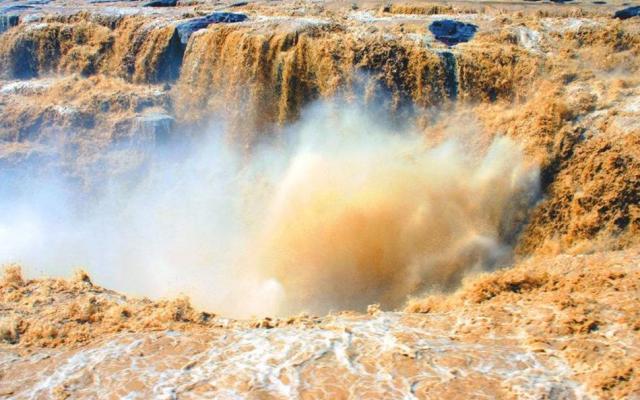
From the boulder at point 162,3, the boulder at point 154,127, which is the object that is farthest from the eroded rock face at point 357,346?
the boulder at point 162,3

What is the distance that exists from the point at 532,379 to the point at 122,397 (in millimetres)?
4413

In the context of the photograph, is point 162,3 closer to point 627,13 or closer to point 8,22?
point 8,22

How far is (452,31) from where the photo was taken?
14.6 m

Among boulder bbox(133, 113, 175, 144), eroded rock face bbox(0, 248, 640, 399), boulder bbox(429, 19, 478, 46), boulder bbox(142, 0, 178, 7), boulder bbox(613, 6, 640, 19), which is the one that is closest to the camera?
eroded rock face bbox(0, 248, 640, 399)

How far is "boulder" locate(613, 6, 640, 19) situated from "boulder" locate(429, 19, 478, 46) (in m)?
3.49

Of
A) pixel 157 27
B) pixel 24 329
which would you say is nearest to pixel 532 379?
pixel 24 329

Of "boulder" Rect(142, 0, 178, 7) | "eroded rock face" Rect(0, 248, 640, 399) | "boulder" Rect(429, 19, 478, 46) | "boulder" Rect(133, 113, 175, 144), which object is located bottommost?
"eroded rock face" Rect(0, 248, 640, 399)

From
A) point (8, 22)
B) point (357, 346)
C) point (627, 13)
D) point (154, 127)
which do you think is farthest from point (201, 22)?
point (357, 346)

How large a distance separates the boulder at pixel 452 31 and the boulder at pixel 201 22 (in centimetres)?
531

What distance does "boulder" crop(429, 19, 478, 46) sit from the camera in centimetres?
1423

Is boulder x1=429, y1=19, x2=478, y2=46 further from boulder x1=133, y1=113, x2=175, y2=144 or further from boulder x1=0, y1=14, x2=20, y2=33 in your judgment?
boulder x1=0, y1=14, x2=20, y2=33

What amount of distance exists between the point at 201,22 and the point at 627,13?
10.8 m

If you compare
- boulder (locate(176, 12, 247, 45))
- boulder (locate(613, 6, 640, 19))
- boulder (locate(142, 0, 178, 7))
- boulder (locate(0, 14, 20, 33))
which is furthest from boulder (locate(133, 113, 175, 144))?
boulder (locate(613, 6, 640, 19))

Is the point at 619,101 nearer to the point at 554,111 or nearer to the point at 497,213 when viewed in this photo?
the point at 554,111
